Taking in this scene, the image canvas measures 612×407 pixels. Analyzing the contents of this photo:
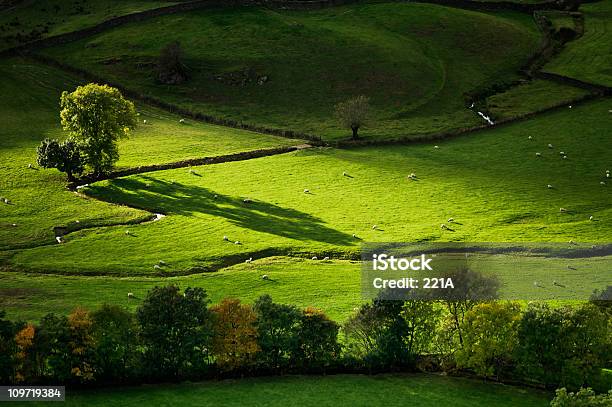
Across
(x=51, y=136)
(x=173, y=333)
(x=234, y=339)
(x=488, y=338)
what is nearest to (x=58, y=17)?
(x=51, y=136)

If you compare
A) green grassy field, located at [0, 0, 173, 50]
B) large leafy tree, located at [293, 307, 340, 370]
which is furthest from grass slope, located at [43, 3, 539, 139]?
large leafy tree, located at [293, 307, 340, 370]

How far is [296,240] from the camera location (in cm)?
10469

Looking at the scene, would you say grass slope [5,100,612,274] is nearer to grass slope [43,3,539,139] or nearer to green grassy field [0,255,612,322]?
green grassy field [0,255,612,322]

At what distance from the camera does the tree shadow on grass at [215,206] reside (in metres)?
107

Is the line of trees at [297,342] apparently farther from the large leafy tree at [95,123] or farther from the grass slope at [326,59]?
the grass slope at [326,59]

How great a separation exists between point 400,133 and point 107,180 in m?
44.3

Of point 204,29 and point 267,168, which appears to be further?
point 204,29

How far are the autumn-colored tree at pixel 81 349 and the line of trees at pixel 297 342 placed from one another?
0.24 feet

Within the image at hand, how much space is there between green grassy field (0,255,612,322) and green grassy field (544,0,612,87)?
69.8 metres

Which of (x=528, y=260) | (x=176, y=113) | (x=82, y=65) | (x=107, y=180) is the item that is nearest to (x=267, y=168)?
(x=107, y=180)

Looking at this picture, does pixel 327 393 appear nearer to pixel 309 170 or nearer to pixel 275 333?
pixel 275 333

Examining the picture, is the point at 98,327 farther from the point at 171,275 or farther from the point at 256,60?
the point at 256,60

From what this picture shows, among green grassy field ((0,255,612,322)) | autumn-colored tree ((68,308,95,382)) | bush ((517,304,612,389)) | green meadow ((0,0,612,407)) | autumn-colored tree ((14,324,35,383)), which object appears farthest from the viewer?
green meadow ((0,0,612,407))

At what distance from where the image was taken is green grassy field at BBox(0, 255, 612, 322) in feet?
286
